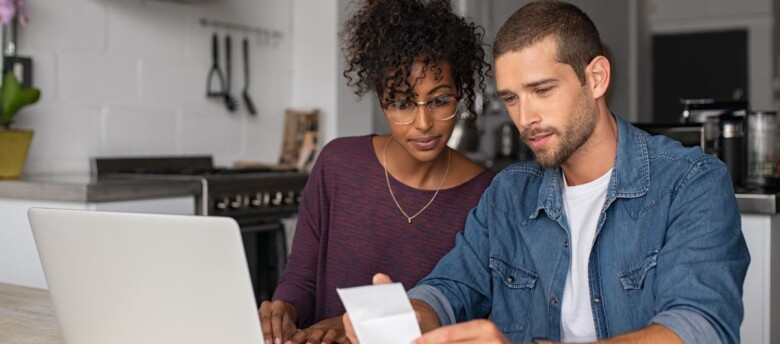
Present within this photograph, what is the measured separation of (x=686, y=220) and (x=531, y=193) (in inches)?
13.3

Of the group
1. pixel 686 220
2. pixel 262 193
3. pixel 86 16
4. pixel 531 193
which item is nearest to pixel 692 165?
pixel 686 220

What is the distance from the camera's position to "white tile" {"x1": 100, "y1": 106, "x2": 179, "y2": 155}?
3.11 metres

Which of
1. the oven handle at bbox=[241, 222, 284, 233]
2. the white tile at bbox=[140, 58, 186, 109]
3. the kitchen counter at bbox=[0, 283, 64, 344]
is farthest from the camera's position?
the white tile at bbox=[140, 58, 186, 109]

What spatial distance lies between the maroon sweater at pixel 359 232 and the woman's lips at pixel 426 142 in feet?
0.43

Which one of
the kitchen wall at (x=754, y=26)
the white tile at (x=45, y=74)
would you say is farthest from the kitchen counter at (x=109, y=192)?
the kitchen wall at (x=754, y=26)

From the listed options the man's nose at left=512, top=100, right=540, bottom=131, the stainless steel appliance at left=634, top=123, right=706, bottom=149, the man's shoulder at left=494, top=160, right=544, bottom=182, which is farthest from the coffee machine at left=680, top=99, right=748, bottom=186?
the man's nose at left=512, top=100, right=540, bottom=131

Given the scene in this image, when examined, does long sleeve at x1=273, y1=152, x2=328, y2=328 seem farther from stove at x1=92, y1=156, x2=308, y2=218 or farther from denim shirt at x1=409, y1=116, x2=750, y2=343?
stove at x1=92, y1=156, x2=308, y2=218

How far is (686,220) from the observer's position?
1262 mm

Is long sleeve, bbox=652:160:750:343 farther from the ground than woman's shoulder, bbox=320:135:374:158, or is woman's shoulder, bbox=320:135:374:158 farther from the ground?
woman's shoulder, bbox=320:135:374:158

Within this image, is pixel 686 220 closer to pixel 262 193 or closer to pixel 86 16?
pixel 262 193

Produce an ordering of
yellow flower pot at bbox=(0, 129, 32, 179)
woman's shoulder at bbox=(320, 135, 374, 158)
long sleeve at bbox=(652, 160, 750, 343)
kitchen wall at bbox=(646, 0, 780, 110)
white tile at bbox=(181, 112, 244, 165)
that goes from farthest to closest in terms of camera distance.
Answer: kitchen wall at bbox=(646, 0, 780, 110) < white tile at bbox=(181, 112, 244, 165) < yellow flower pot at bbox=(0, 129, 32, 179) < woman's shoulder at bbox=(320, 135, 374, 158) < long sleeve at bbox=(652, 160, 750, 343)

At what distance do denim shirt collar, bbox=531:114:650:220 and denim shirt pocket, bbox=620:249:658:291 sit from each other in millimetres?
102

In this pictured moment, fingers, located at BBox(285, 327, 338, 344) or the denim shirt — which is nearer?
the denim shirt

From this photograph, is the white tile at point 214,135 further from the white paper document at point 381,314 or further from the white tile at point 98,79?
the white paper document at point 381,314
